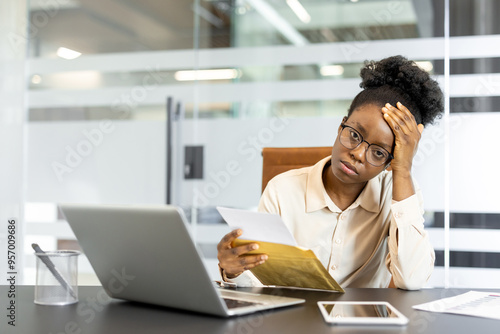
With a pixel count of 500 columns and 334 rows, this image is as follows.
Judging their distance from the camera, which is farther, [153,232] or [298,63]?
[298,63]

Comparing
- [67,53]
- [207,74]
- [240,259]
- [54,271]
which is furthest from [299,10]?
[54,271]

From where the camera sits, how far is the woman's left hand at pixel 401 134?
146 centimetres

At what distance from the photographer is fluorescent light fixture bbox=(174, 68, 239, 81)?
3219 millimetres

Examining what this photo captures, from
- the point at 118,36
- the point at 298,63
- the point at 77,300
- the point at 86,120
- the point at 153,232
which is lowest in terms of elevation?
the point at 77,300

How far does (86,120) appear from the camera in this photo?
341 centimetres

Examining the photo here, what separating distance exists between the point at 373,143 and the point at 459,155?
1.56 m

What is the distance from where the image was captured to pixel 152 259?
983 mm

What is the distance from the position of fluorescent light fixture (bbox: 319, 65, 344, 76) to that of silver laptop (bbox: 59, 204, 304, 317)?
210 cm

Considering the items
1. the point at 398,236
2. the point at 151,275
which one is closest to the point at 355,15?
the point at 398,236

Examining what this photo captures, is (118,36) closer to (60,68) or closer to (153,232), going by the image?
(60,68)

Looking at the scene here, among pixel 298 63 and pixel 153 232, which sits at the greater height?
pixel 298 63

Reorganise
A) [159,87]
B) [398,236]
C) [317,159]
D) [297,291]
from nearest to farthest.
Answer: [297,291], [398,236], [317,159], [159,87]

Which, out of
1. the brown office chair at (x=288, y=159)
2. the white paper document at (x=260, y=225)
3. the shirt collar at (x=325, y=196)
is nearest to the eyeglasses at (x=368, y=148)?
the shirt collar at (x=325, y=196)

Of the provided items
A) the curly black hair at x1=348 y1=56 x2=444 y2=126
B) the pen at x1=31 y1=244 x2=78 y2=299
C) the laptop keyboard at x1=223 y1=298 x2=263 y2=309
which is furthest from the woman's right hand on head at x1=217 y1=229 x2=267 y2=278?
the curly black hair at x1=348 y1=56 x2=444 y2=126
